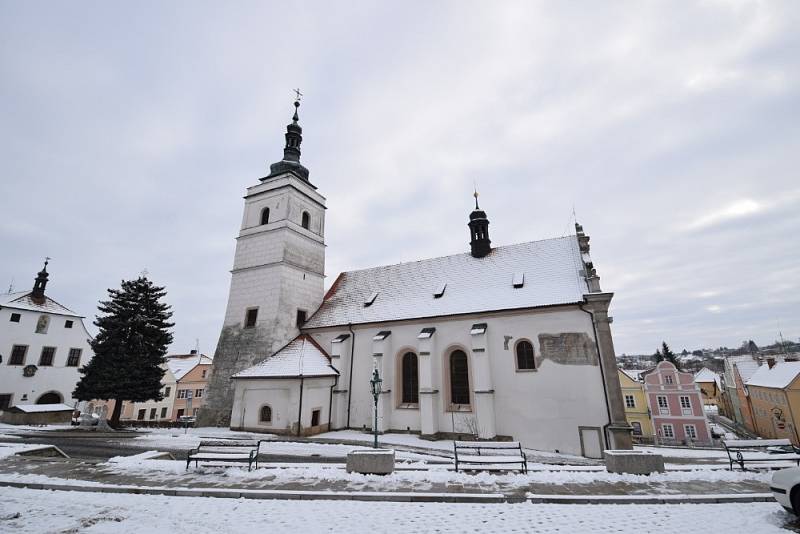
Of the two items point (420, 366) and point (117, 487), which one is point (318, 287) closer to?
point (420, 366)

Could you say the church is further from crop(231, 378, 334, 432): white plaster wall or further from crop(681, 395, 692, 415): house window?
crop(681, 395, 692, 415): house window

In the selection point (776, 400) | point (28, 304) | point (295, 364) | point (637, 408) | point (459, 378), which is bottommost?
point (637, 408)

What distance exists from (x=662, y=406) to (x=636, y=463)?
37097 millimetres

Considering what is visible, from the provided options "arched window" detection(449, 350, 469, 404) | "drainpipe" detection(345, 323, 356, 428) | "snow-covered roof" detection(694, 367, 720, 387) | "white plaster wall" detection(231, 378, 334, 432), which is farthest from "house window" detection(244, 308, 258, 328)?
"snow-covered roof" detection(694, 367, 720, 387)

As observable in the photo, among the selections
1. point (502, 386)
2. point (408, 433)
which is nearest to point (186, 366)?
point (408, 433)

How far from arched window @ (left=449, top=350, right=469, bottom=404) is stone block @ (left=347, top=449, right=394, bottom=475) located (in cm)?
956

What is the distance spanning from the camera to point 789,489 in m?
5.96

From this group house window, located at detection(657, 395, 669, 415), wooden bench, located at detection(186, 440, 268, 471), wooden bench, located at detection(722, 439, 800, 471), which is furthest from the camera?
house window, located at detection(657, 395, 669, 415)

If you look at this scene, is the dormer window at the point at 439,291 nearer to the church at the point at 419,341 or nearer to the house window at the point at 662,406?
the church at the point at 419,341

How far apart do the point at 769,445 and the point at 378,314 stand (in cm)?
1603

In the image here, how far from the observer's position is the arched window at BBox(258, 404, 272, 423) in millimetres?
18538

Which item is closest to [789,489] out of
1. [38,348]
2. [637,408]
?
[637,408]

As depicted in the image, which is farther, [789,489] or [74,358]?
[74,358]

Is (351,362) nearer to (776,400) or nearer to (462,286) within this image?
(462,286)
